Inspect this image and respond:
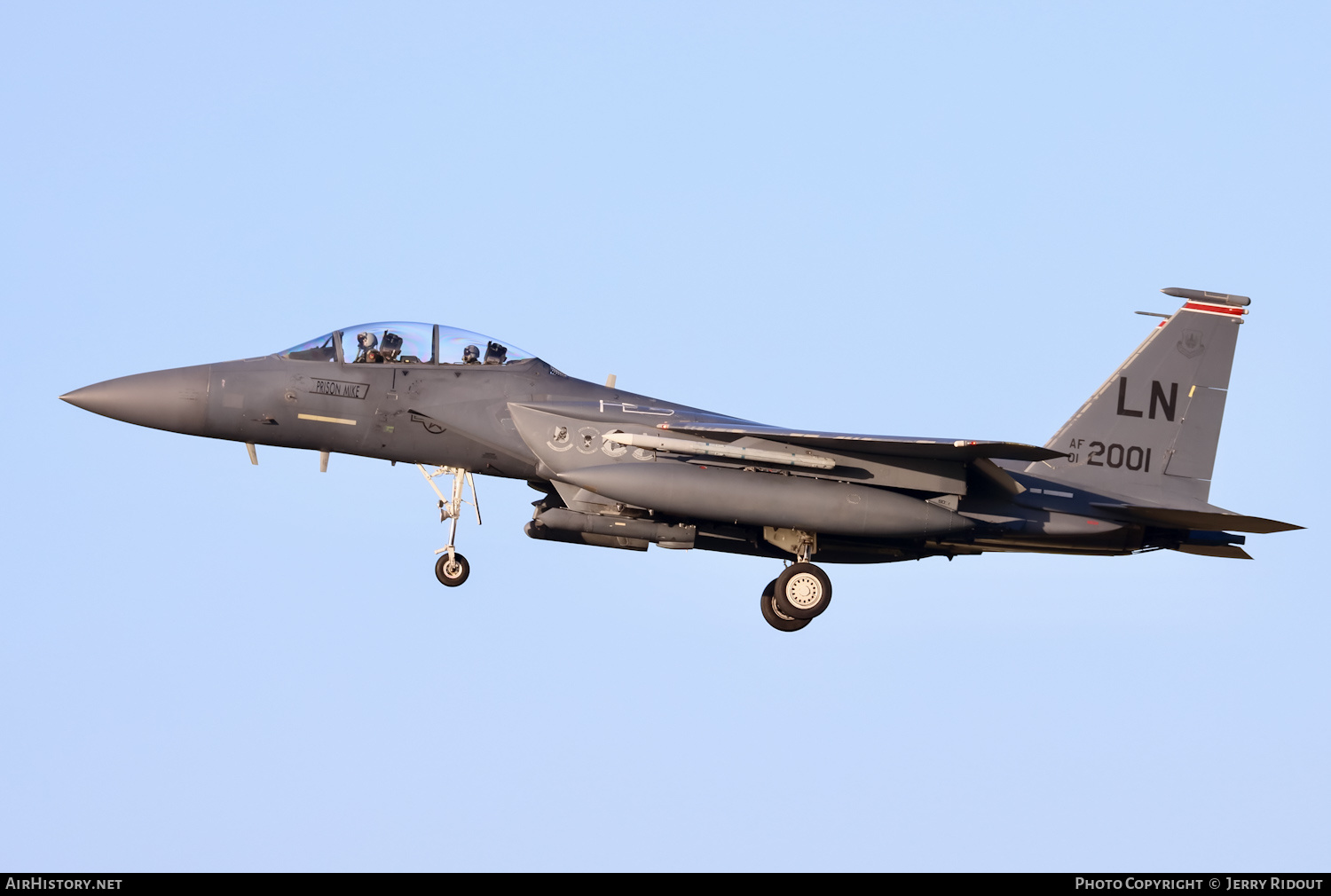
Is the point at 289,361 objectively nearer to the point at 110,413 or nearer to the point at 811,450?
the point at 110,413

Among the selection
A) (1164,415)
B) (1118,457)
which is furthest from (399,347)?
(1164,415)

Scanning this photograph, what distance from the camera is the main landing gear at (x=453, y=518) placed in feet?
60.1

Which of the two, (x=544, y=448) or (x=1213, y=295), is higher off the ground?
(x=1213, y=295)

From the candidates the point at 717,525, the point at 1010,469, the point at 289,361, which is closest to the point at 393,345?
the point at 289,361

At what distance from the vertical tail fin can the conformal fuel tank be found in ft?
8.80

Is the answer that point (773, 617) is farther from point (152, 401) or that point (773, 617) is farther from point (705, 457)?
point (152, 401)

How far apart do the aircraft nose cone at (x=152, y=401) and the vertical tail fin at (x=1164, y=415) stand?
10.5 m

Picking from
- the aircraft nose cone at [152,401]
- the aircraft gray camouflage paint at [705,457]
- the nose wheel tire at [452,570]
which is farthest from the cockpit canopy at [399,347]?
the nose wheel tire at [452,570]

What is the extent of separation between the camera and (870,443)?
17.5 meters

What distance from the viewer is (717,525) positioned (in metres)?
18.9

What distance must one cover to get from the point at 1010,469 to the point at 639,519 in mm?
4890

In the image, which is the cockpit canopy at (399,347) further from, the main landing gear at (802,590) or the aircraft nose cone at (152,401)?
the main landing gear at (802,590)

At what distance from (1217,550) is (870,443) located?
5509 millimetres

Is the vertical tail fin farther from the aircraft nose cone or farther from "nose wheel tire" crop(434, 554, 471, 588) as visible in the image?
the aircraft nose cone
